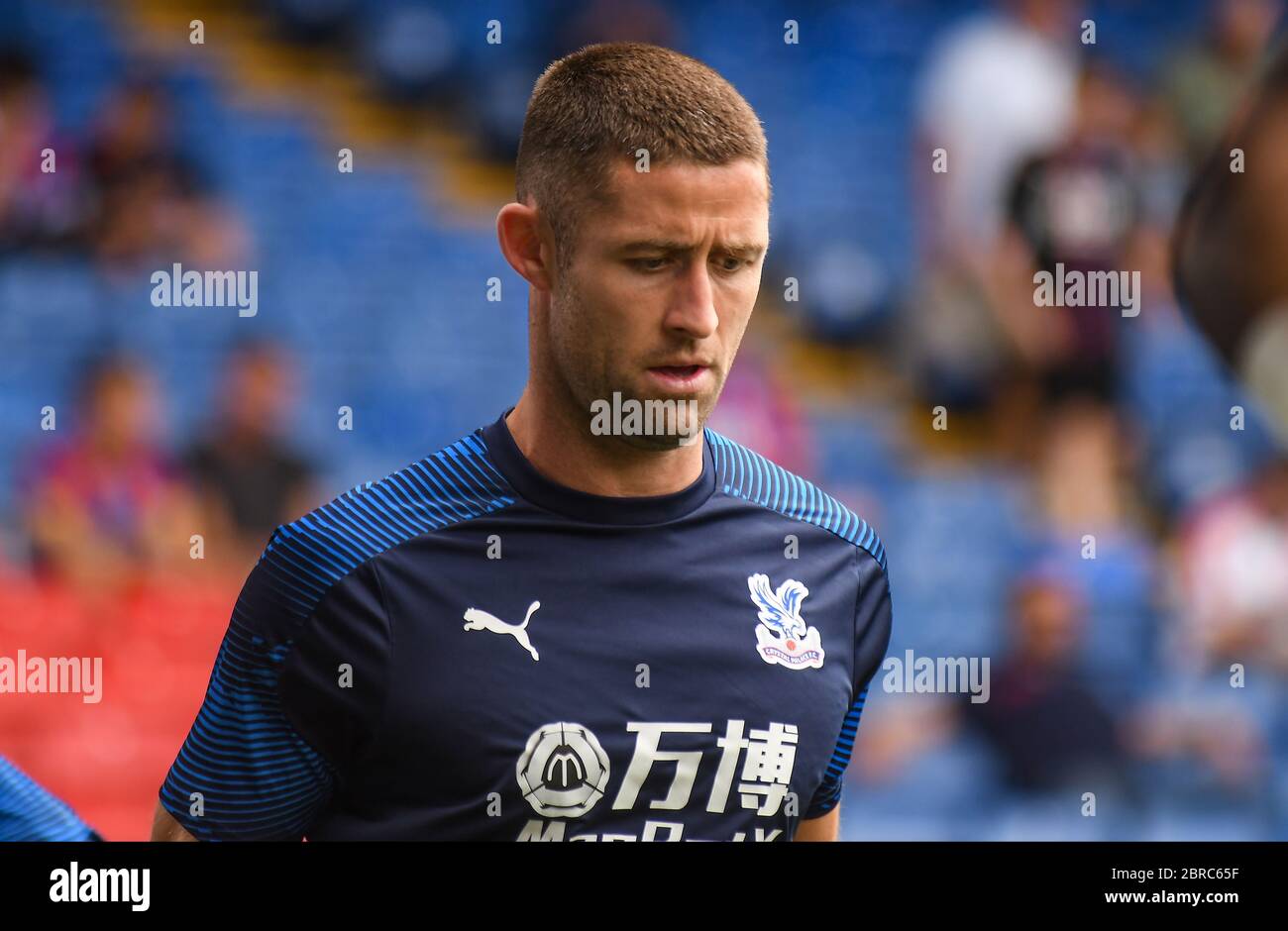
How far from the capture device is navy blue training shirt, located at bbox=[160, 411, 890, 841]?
2.15 meters

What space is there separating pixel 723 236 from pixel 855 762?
4667mm

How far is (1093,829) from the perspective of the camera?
21.1 feet

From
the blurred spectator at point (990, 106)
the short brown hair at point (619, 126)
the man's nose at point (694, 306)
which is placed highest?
the blurred spectator at point (990, 106)

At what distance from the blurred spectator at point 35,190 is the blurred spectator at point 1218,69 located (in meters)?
5.19

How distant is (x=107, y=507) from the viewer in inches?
258

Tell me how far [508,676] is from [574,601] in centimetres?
15

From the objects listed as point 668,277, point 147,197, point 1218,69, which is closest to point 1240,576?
point 1218,69

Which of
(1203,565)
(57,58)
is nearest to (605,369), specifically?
(1203,565)

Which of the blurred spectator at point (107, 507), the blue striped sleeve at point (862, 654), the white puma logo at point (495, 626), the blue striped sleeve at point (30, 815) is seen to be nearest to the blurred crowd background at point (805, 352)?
the blurred spectator at point (107, 507)

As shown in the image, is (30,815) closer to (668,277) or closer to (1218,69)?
(668,277)

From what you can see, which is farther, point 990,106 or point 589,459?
point 990,106

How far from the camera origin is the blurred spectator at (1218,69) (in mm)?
7570

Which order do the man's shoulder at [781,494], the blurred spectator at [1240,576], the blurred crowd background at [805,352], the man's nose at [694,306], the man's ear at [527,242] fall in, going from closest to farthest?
the man's nose at [694,306] < the man's ear at [527,242] < the man's shoulder at [781,494] < the blurred crowd background at [805,352] < the blurred spectator at [1240,576]

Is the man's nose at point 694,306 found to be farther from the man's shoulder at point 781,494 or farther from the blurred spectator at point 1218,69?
the blurred spectator at point 1218,69
